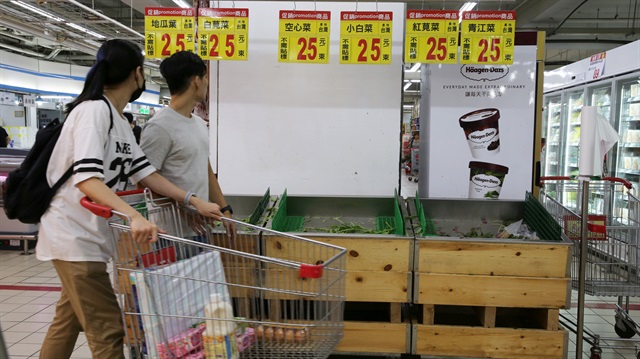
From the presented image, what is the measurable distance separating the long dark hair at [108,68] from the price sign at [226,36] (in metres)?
2.28

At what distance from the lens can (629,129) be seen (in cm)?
748

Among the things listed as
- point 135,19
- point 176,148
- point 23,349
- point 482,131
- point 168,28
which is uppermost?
point 135,19

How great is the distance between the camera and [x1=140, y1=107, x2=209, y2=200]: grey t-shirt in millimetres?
2484

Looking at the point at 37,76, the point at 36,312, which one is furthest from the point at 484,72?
the point at 37,76

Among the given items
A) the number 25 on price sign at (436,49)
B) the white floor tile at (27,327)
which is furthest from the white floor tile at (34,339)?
the number 25 on price sign at (436,49)

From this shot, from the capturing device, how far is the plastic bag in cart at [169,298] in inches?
74.4

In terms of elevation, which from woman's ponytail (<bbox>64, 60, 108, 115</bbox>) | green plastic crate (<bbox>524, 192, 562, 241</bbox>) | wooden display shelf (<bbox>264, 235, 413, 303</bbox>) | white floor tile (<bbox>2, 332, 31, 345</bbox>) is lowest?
white floor tile (<bbox>2, 332, 31, 345</bbox>)

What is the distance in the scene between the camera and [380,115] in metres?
4.55

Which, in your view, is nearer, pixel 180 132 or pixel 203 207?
pixel 203 207

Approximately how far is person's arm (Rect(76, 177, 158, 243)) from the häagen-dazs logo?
3.48 metres

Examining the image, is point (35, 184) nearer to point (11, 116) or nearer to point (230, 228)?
point (230, 228)

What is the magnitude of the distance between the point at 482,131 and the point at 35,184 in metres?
3.61

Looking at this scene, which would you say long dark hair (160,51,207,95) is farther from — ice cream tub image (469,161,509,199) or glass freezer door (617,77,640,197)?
glass freezer door (617,77,640,197)

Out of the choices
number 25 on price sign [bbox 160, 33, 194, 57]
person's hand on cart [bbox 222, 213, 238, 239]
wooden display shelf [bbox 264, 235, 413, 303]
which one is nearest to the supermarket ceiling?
number 25 on price sign [bbox 160, 33, 194, 57]
